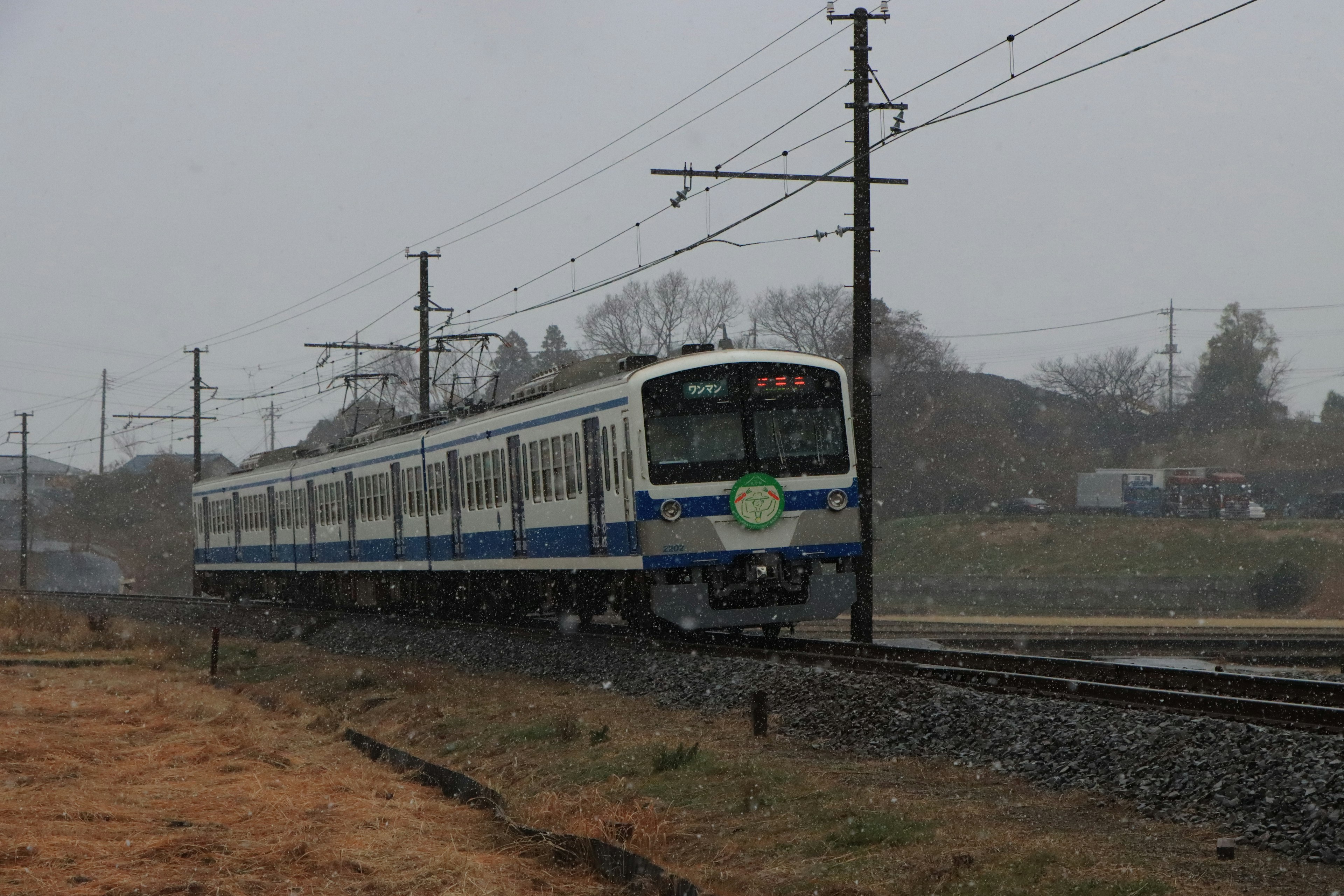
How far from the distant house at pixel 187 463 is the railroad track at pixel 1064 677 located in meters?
67.0

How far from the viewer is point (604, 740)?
448 inches

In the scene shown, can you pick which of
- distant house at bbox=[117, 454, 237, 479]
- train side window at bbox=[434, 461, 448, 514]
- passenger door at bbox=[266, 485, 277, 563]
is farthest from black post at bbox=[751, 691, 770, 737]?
distant house at bbox=[117, 454, 237, 479]

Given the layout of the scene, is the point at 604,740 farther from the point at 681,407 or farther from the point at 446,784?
the point at 681,407

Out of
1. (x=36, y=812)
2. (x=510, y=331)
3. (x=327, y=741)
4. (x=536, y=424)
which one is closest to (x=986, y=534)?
(x=536, y=424)

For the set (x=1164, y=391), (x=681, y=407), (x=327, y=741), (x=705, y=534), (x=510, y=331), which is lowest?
(x=327, y=741)

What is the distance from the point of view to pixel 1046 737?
9320mm

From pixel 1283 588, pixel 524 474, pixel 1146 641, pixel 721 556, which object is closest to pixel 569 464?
pixel 524 474

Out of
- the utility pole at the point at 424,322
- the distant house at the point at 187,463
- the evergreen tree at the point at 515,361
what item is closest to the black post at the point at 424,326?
the utility pole at the point at 424,322

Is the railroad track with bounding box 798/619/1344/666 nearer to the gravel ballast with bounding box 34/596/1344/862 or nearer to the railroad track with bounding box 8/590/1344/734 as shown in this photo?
the railroad track with bounding box 8/590/1344/734

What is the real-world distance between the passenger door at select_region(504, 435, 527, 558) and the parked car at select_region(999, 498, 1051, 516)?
36409mm

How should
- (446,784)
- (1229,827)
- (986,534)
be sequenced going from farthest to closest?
(986,534) < (446,784) < (1229,827)

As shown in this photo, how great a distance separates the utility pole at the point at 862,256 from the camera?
675 inches

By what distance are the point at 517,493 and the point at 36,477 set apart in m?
87.0

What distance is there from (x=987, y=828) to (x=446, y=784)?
4.37 metres
